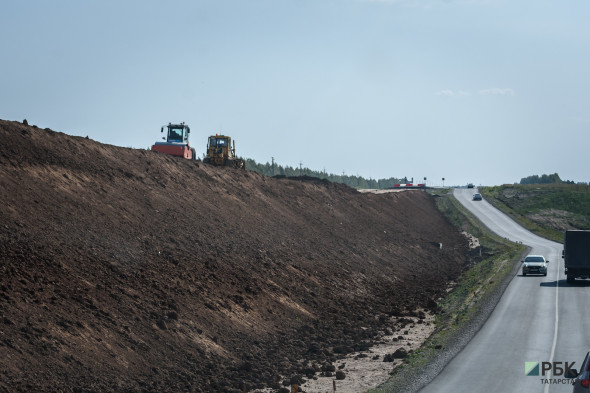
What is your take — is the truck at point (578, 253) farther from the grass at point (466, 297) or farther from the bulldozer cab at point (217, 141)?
the bulldozer cab at point (217, 141)

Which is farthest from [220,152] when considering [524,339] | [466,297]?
[524,339]

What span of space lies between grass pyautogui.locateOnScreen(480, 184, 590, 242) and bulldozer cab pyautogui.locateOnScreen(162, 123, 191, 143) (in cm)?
4983

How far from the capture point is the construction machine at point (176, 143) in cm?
5550

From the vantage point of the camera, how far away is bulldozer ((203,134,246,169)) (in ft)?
206

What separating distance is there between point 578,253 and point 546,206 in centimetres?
7350

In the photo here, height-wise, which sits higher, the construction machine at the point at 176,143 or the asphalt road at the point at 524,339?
the construction machine at the point at 176,143

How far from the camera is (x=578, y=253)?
4647 cm

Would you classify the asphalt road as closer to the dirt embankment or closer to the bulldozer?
the dirt embankment

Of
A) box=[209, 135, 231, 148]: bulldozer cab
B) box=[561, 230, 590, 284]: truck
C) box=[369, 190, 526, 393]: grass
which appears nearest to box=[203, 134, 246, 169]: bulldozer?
box=[209, 135, 231, 148]: bulldozer cab

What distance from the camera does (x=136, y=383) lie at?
22578mm

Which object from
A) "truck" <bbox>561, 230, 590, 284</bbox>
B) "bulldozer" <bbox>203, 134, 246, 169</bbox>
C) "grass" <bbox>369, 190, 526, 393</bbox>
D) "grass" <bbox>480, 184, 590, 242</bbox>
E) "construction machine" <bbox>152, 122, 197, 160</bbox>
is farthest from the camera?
"grass" <bbox>480, 184, 590, 242</bbox>

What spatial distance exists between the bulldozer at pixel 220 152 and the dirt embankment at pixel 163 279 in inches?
227

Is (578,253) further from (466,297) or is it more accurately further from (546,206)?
(546,206)

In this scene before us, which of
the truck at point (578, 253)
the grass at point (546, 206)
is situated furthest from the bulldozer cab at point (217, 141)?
the grass at point (546, 206)
